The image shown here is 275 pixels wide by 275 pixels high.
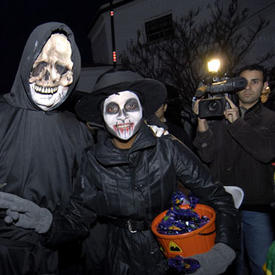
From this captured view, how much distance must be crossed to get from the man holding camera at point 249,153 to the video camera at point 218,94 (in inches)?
3.0

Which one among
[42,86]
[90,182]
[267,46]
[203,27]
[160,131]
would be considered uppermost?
[203,27]

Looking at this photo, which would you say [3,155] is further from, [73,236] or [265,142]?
[265,142]

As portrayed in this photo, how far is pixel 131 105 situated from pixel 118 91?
0.51 ft

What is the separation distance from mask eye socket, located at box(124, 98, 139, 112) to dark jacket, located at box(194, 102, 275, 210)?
112 centimetres

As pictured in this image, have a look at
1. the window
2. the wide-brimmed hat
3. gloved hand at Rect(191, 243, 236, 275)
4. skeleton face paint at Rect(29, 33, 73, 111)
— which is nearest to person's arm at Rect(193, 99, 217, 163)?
the wide-brimmed hat

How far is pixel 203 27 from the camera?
42.2 feet

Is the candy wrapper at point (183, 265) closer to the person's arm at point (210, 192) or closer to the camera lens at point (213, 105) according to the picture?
the person's arm at point (210, 192)

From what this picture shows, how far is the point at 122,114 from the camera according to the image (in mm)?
2105

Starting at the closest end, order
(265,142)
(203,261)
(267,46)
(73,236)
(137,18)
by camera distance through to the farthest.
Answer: (203,261), (73,236), (265,142), (267,46), (137,18)

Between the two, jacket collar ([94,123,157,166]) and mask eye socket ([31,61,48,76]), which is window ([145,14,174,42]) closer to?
mask eye socket ([31,61,48,76])

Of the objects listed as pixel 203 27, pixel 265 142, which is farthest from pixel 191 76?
pixel 265 142

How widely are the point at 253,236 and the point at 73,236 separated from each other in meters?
1.91

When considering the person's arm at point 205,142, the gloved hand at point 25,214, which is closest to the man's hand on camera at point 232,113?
the person's arm at point 205,142

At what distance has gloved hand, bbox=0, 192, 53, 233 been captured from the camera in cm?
169
